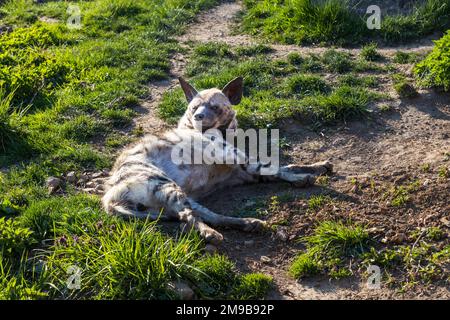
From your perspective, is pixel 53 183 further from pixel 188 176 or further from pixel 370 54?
pixel 370 54

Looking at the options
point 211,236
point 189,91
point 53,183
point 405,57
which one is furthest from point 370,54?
point 211,236

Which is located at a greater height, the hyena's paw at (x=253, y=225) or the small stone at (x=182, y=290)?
the small stone at (x=182, y=290)

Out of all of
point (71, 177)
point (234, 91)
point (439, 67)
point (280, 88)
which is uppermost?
point (439, 67)

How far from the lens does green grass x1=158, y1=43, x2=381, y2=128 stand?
780cm

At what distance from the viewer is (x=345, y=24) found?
31.7 feet

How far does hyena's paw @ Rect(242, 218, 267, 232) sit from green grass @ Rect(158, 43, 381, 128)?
2.16 meters

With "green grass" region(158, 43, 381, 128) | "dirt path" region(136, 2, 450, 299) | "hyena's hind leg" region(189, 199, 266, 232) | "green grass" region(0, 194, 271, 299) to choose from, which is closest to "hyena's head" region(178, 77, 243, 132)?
"green grass" region(158, 43, 381, 128)

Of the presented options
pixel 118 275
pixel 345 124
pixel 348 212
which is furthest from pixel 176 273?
pixel 345 124

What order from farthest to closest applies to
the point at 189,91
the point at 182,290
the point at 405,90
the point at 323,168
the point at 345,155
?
the point at 405,90, the point at 189,91, the point at 345,155, the point at 323,168, the point at 182,290

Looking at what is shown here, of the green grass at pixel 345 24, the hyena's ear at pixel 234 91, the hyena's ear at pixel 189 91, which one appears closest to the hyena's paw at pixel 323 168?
the hyena's ear at pixel 234 91

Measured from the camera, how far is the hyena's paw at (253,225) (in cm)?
570

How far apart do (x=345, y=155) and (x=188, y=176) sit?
5.48 ft

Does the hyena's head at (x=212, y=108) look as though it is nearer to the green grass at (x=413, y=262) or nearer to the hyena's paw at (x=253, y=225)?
the hyena's paw at (x=253, y=225)

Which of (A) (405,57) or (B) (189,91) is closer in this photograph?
(B) (189,91)
